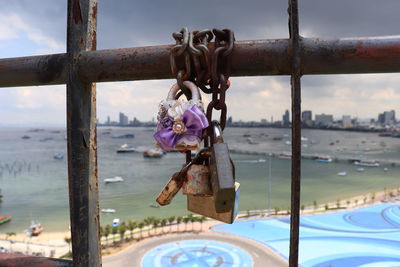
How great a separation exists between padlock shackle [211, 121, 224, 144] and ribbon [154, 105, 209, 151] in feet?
0.05

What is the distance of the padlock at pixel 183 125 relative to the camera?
51 cm

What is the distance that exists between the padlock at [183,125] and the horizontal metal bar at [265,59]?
7 cm

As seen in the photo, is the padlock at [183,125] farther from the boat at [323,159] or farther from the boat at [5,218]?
the boat at [323,159]

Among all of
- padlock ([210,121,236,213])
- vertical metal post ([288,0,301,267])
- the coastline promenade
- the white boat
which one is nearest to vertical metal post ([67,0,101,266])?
padlock ([210,121,236,213])

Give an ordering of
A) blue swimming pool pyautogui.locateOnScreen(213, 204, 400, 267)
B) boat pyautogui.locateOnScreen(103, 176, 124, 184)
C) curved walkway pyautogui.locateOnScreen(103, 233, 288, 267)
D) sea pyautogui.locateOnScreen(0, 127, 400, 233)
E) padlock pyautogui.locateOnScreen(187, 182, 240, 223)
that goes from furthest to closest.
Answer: boat pyautogui.locateOnScreen(103, 176, 124, 184), sea pyautogui.locateOnScreen(0, 127, 400, 233), blue swimming pool pyautogui.locateOnScreen(213, 204, 400, 267), curved walkway pyautogui.locateOnScreen(103, 233, 288, 267), padlock pyautogui.locateOnScreen(187, 182, 240, 223)

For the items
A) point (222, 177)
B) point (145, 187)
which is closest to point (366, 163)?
point (145, 187)

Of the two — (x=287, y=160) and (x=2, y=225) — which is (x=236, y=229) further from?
(x=287, y=160)

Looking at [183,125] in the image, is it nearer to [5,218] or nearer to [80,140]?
[80,140]

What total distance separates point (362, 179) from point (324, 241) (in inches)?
743

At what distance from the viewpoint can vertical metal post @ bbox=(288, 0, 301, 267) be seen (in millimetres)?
476

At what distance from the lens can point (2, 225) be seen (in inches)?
763

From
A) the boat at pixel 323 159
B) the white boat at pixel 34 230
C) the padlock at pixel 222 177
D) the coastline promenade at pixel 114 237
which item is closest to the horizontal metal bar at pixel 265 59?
the padlock at pixel 222 177

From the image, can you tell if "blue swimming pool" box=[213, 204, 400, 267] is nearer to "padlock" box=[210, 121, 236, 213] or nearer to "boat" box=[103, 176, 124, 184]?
"padlock" box=[210, 121, 236, 213]

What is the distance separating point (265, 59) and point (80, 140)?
36cm
